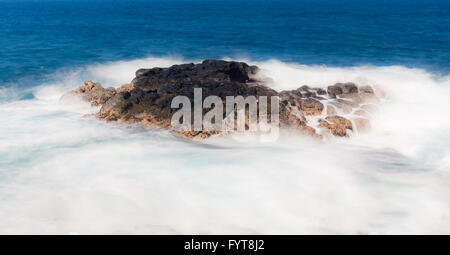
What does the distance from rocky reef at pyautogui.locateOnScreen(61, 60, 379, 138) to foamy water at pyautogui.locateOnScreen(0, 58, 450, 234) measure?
1.82 feet

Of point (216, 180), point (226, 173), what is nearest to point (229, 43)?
point (226, 173)

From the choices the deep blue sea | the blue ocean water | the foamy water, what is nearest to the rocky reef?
the deep blue sea

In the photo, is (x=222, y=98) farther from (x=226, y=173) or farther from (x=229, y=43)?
(x=229, y=43)

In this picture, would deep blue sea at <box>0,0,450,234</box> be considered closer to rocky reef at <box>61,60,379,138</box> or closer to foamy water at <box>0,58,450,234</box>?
foamy water at <box>0,58,450,234</box>

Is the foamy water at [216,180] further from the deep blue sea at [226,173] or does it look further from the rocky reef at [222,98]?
the rocky reef at [222,98]

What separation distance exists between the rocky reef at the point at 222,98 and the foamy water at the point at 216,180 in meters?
0.56

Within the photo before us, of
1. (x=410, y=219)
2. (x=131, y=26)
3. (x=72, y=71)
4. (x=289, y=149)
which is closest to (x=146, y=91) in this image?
(x=289, y=149)

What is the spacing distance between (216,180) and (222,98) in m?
4.69

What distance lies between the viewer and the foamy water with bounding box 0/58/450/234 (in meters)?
8.91

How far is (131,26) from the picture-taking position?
50.5 metres

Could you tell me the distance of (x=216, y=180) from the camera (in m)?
10.7

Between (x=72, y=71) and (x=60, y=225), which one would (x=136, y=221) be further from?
(x=72, y=71)
